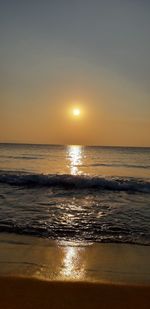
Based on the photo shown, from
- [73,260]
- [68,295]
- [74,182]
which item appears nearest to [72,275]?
[68,295]

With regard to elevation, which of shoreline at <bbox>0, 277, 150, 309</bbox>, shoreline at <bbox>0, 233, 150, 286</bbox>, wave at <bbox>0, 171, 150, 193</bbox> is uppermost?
wave at <bbox>0, 171, 150, 193</bbox>

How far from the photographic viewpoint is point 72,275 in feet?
15.8

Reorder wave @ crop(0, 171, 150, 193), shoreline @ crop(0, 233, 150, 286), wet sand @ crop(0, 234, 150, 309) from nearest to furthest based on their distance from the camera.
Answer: wet sand @ crop(0, 234, 150, 309), shoreline @ crop(0, 233, 150, 286), wave @ crop(0, 171, 150, 193)

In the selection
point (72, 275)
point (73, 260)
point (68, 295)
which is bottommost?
point (68, 295)

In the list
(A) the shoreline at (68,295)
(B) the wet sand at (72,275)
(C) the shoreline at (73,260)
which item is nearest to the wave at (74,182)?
(C) the shoreline at (73,260)

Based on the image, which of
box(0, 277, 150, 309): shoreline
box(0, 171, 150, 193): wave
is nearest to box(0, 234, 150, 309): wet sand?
box(0, 277, 150, 309): shoreline

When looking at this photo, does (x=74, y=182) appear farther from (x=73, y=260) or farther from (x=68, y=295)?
(x=68, y=295)

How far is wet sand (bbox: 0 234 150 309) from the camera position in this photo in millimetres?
3879

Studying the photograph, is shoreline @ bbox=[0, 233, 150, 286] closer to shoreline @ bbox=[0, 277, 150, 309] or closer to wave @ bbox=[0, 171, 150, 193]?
shoreline @ bbox=[0, 277, 150, 309]

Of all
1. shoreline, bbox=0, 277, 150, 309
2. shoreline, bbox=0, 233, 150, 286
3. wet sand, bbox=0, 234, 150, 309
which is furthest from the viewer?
shoreline, bbox=0, 233, 150, 286

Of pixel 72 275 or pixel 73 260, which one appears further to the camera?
pixel 73 260

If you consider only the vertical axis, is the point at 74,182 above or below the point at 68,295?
above

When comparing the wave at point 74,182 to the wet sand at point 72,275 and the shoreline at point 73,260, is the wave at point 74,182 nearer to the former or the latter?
the shoreline at point 73,260

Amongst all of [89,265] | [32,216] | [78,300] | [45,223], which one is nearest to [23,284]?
[78,300]
